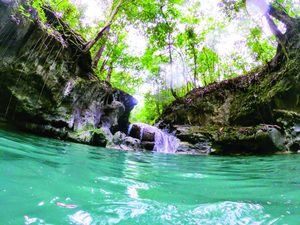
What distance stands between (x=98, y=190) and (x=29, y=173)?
0.85m

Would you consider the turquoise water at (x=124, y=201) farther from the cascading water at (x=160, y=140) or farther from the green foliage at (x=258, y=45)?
the green foliage at (x=258, y=45)

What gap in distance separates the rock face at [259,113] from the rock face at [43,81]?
4.63 metres

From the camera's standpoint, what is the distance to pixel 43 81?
33.3 ft

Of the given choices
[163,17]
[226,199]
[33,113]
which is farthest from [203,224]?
[163,17]

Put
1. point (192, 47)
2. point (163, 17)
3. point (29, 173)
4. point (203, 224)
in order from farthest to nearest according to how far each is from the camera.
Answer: point (192, 47)
point (163, 17)
point (29, 173)
point (203, 224)

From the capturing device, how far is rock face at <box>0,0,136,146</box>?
9.37m

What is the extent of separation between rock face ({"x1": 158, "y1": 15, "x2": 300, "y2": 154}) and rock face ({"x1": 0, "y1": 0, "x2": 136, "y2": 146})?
4.63 m

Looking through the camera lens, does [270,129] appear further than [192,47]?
No

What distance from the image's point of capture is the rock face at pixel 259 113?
11.6m

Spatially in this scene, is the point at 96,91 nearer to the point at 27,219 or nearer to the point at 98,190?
the point at 98,190

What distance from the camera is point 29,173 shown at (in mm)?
3061

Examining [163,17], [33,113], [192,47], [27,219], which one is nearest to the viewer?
[27,219]

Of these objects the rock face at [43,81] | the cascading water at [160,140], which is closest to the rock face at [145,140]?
the cascading water at [160,140]

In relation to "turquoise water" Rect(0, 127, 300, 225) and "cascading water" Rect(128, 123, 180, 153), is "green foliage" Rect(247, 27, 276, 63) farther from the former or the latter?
"turquoise water" Rect(0, 127, 300, 225)
